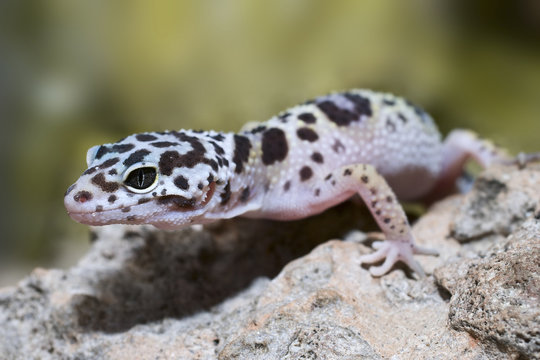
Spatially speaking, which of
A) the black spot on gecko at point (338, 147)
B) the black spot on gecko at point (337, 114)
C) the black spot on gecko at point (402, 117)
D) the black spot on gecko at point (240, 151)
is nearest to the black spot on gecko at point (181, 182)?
the black spot on gecko at point (240, 151)

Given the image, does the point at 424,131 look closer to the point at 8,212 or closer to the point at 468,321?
the point at 468,321

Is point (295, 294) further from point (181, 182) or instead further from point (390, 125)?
point (390, 125)

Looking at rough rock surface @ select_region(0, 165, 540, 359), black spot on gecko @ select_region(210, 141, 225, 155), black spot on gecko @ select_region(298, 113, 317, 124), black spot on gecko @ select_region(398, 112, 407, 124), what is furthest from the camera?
black spot on gecko @ select_region(398, 112, 407, 124)

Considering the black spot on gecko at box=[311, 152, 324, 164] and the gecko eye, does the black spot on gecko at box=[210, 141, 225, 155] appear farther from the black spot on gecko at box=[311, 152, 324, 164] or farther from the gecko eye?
the black spot on gecko at box=[311, 152, 324, 164]

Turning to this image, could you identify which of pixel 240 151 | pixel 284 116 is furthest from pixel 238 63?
pixel 240 151

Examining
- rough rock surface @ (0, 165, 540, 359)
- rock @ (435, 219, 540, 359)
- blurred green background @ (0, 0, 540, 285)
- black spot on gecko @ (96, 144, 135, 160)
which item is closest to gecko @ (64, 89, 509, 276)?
black spot on gecko @ (96, 144, 135, 160)

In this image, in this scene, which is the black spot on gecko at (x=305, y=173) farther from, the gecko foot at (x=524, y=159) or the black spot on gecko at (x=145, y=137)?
the gecko foot at (x=524, y=159)
